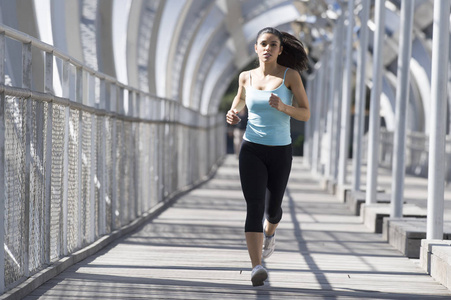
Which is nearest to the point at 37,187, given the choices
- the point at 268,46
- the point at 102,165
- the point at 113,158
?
the point at 268,46

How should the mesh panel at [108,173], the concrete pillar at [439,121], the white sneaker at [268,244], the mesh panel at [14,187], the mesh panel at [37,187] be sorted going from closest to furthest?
the mesh panel at [14,187]
the mesh panel at [37,187]
the white sneaker at [268,244]
the concrete pillar at [439,121]
the mesh panel at [108,173]

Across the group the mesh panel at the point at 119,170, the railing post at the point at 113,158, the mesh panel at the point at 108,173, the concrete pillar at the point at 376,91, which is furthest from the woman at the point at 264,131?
the concrete pillar at the point at 376,91

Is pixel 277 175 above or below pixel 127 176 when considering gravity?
above

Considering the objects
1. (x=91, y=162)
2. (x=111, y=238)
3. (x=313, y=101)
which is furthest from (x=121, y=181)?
(x=313, y=101)

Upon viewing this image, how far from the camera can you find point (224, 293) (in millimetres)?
6477

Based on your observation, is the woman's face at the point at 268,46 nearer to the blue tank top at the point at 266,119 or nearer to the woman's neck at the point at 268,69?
the woman's neck at the point at 268,69

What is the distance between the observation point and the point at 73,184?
8039mm

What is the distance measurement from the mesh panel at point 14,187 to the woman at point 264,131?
1.32 meters

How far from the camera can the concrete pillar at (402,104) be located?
420 inches

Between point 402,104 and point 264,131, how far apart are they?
14.0 ft

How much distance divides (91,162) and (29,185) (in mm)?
2483

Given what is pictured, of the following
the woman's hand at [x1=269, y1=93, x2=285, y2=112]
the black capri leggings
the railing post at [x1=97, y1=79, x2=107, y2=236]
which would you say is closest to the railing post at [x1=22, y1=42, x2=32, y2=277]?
the black capri leggings

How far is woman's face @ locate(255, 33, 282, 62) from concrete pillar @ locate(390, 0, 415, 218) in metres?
4.05

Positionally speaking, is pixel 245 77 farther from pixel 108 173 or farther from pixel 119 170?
pixel 119 170
